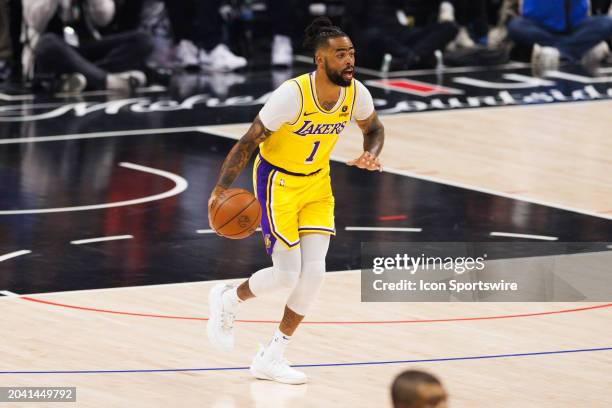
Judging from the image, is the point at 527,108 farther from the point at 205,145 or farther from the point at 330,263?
the point at 330,263

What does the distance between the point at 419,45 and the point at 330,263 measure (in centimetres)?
1113

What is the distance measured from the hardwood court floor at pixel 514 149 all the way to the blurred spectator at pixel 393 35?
3.39 meters

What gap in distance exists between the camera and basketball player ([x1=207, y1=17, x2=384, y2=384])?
888 cm

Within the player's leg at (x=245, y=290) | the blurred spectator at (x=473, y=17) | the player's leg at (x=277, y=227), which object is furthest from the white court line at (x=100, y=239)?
the blurred spectator at (x=473, y=17)

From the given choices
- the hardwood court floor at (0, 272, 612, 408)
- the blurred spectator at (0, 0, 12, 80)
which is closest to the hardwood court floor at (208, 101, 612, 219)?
the hardwood court floor at (0, 272, 612, 408)

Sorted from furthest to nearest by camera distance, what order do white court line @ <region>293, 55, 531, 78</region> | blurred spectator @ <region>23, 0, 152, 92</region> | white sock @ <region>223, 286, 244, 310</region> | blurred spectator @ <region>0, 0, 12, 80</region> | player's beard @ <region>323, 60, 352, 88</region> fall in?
white court line @ <region>293, 55, 531, 78</region>, blurred spectator @ <region>0, 0, 12, 80</region>, blurred spectator @ <region>23, 0, 152, 92</region>, white sock @ <region>223, 286, 244, 310</region>, player's beard @ <region>323, 60, 352, 88</region>

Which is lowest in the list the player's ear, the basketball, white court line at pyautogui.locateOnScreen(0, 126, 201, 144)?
white court line at pyautogui.locateOnScreen(0, 126, 201, 144)

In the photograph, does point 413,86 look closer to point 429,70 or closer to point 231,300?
point 429,70

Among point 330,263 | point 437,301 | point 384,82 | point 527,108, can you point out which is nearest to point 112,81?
point 384,82

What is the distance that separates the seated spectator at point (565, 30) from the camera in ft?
75.7

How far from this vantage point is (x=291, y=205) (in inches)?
352

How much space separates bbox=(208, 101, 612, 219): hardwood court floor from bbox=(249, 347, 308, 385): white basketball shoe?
5.64 meters

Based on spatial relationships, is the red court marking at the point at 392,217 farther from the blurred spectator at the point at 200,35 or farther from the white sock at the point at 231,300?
the blurred spectator at the point at 200,35

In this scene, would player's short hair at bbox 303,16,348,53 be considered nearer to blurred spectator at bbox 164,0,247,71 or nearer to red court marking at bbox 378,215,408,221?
red court marking at bbox 378,215,408,221
